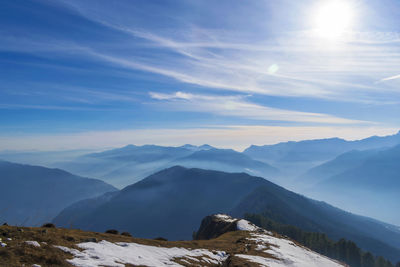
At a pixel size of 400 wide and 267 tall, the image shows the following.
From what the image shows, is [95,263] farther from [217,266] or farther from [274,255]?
[274,255]

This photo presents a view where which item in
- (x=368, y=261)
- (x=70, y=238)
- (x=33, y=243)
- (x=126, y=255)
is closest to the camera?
(x=33, y=243)

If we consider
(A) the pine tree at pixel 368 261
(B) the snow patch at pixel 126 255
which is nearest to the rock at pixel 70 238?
(B) the snow patch at pixel 126 255

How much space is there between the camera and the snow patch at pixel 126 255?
17.5m

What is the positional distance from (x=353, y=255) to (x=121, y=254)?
136 meters

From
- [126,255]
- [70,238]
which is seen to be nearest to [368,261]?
[126,255]

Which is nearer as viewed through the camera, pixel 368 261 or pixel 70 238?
pixel 70 238

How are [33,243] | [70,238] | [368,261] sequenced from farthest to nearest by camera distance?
[368,261] → [70,238] → [33,243]

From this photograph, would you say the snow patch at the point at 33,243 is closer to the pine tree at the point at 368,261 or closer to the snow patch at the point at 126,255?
the snow patch at the point at 126,255

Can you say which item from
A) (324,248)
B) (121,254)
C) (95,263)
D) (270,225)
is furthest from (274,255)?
(270,225)

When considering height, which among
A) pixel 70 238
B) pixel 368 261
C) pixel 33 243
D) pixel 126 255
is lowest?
pixel 368 261

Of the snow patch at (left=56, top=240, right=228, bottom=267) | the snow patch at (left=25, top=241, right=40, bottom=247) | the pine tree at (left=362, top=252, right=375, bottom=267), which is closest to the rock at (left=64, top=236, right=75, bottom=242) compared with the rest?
the snow patch at (left=56, top=240, right=228, bottom=267)

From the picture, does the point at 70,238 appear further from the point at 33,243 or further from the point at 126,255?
the point at 126,255

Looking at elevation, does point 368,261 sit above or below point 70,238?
below

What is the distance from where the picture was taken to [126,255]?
2092 cm
